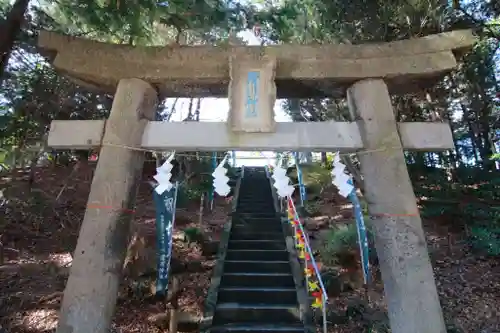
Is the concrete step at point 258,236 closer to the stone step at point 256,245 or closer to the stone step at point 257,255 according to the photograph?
the stone step at point 256,245

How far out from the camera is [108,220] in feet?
10.1

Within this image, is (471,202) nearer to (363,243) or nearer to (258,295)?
(363,243)

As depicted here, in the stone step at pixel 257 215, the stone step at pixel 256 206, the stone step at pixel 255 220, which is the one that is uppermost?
the stone step at pixel 256 206

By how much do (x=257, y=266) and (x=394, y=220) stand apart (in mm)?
3381

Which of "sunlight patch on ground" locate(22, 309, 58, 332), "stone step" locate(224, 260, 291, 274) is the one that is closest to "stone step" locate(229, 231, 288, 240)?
"stone step" locate(224, 260, 291, 274)

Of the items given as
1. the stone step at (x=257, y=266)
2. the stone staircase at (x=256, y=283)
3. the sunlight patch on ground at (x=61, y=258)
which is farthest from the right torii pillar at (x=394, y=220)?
the sunlight patch on ground at (x=61, y=258)

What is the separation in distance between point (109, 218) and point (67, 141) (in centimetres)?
100

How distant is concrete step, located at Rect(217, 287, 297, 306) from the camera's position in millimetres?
5055

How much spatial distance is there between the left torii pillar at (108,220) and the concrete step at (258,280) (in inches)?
109

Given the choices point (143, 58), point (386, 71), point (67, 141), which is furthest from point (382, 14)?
point (67, 141)

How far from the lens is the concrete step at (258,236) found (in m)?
7.15

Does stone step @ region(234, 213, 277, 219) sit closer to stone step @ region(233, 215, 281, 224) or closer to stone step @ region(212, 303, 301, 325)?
stone step @ region(233, 215, 281, 224)

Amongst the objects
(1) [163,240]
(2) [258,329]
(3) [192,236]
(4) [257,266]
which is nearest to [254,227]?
(3) [192,236]

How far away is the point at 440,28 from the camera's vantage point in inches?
278
